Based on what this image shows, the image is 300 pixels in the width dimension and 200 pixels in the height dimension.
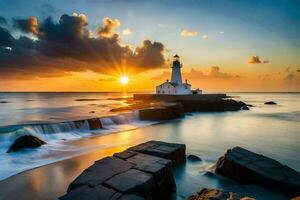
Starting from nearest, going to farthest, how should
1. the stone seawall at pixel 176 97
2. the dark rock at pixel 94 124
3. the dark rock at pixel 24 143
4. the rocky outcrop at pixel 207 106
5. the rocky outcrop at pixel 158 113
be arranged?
1. the dark rock at pixel 24 143
2. the dark rock at pixel 94 124
3. the rocky outcrop at pixel 158 113
4. the rocky outcrop at pixel 207 106
5. the stone seawall at pixel 176 97

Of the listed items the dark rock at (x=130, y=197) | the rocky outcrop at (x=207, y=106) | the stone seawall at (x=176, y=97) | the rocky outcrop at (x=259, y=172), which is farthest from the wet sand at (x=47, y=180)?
the stone seawall at (x=176, y=97)

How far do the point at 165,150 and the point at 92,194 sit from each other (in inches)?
122

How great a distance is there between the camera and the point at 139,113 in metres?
20.0

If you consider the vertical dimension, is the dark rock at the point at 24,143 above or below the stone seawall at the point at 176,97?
below

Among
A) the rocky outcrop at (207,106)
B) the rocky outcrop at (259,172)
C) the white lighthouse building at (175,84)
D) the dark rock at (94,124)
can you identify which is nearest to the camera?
the rocky outcrop at (259,172)

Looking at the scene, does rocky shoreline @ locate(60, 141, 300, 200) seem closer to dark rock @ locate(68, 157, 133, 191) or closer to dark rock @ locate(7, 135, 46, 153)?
dark rock @ locate(68, 157, 133, 191)

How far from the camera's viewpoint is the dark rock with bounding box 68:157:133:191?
3.98 metres

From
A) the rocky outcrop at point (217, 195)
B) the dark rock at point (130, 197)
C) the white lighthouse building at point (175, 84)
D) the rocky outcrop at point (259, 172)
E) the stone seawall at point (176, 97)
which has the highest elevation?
the white lighthouse building at point (175, 84)

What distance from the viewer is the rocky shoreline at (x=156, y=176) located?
12.0 feet

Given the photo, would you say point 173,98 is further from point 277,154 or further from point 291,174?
point 291,174

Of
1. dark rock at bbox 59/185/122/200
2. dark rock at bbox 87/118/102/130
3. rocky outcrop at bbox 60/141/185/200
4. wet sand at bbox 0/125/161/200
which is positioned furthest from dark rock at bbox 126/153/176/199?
dark rock at bbox 87/118/102/130

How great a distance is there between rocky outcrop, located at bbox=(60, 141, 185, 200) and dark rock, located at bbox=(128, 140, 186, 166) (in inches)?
23.7

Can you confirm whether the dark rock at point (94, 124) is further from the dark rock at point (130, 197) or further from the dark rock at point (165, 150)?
the dark rock at point (130, 197)

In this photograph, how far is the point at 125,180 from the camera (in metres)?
4.02
